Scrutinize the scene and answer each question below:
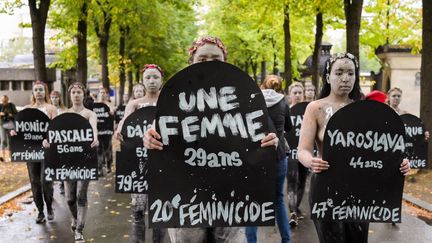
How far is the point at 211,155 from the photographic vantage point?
3340 mm

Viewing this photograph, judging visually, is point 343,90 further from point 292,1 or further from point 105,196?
point 292,1

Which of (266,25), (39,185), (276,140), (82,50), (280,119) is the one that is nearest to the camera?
(276,140)

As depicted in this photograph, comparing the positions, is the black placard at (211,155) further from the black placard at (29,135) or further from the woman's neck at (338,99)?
the black placard at (29,135)

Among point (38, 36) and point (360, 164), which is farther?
point (38, 36)

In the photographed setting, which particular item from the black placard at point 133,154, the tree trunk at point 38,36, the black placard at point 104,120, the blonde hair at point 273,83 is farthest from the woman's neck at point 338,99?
the tree trunk at point 38,36

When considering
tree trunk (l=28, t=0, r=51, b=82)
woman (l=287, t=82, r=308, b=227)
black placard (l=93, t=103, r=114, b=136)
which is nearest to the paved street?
woman (l=287, t=82, r=308, b=227)

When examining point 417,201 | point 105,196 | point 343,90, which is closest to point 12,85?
point 105,196

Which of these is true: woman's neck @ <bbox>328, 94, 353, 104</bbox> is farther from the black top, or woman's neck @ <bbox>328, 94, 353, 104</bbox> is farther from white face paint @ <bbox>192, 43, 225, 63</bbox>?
the black top

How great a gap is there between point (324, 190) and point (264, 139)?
75 cm

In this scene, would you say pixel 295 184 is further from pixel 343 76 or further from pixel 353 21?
pixel 353 21

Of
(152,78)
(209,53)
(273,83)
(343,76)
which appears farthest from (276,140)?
(273,83)

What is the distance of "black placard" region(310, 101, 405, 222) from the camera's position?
3703mm

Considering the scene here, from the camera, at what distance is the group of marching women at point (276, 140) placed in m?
3.52

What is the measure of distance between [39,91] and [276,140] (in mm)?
6204
